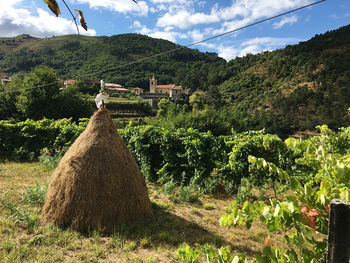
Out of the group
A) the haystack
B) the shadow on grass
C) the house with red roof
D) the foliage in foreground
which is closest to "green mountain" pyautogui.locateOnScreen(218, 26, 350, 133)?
the house with red roof


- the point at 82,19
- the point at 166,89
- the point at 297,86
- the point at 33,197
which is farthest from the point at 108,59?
the point at 82,19

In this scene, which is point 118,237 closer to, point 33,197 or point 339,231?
point 33,197

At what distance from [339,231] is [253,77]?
105010 millimetres

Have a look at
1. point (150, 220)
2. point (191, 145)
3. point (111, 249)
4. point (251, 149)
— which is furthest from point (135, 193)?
point (251, 149)

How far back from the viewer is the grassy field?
3.34 metres

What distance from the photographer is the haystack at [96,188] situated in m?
3.98

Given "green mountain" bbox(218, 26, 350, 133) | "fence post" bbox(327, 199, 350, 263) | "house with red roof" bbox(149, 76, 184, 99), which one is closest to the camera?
"fence post" bbox(327, 199, 350, 263)

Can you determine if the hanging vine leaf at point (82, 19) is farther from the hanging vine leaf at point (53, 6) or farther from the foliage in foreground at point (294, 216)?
the foliage in foreground at point (294, 216)

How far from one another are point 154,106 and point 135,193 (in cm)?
6639

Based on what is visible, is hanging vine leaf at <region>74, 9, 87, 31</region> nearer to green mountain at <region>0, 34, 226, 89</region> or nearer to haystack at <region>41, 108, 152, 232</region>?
haystack at <region>41, 108, 152, 232</region>

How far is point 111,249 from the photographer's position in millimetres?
3553

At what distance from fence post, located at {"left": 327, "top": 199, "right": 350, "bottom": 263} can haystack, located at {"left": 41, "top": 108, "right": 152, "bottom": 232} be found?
3.70 meters

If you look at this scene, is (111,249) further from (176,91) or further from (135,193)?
(176,91)

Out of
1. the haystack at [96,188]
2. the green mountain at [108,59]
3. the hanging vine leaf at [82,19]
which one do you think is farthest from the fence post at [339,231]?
the green mountain at [108,59]
